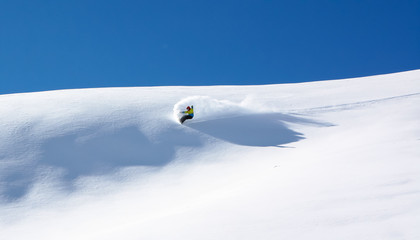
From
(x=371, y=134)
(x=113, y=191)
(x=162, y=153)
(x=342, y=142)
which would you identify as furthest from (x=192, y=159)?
(x=371, y=134)

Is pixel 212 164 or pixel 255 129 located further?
pixel 255 129

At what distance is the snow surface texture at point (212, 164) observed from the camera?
155 inches

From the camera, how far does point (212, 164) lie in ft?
24.0

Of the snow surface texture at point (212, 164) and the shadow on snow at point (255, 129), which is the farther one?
the shadow on snow at point (255, 129)

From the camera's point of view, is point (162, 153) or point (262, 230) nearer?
point (262, 230)

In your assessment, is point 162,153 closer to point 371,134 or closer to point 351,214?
point 371,134

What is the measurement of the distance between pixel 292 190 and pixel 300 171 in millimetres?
1003

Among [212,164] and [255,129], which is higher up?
[255,129]

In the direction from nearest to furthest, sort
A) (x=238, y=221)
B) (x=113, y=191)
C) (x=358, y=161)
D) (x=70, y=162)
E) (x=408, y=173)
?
1. (x=238, y=221)
2. (x=408, y=173)
3. (x=358, y=161)
4. (x=113, y=191)
5. (x=70, y=162)

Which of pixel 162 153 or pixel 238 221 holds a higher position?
pixel 162 153

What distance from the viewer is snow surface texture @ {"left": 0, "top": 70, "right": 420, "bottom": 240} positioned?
3.95 meters

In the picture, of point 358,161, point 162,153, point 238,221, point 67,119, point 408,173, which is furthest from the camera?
point 67,119

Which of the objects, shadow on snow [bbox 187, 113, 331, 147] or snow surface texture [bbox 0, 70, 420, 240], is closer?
snow surface texture [bbox 0, 70, 420, 240]

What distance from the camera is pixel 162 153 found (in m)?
7.89
